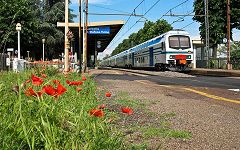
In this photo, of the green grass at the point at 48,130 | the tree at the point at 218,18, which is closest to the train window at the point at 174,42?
the tree at the point at 218,18

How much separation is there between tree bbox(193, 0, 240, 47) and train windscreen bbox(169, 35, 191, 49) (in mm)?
20302

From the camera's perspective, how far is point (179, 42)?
3266cm

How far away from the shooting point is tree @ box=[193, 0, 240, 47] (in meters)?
52.4

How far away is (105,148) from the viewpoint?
2.68m

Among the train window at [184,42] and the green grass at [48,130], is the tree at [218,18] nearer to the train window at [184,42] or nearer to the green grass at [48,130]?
the train window at [184,42]

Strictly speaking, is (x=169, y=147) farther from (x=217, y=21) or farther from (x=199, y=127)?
(x=217, y=21)

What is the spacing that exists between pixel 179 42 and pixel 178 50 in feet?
2.21

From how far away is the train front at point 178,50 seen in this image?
1251 inches

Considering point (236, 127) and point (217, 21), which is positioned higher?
point (217, 21)

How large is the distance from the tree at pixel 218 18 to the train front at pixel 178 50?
20166 millimetres

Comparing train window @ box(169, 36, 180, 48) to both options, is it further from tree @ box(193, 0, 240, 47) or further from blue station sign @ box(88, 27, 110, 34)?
tree @ box(193, 0, 240, 47)

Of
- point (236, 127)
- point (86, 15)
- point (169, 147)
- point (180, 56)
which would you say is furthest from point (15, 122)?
point (86, 15)

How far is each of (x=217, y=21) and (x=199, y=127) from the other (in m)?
49.7

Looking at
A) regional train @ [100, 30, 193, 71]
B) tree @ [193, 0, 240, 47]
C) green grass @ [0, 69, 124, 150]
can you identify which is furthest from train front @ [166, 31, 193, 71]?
green grass @ [0, 69, 124, 150]
